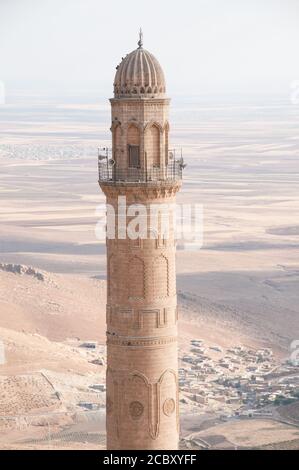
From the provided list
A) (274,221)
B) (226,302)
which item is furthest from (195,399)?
(274,221)

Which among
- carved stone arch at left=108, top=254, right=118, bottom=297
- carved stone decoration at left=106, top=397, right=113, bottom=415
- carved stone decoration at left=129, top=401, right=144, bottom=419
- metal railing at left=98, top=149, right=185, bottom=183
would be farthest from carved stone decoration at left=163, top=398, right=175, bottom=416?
metal railing at left=98, top=149, right=185, bottom=183

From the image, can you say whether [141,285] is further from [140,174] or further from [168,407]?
[168,407]

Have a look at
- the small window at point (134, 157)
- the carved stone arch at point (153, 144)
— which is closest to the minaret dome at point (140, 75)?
the carved stone arch at point (153, 144)

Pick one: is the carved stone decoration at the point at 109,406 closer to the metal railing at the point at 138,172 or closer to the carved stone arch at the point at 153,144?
the metal railing at the point at 138,172

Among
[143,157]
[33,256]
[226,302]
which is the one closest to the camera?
[143,157]

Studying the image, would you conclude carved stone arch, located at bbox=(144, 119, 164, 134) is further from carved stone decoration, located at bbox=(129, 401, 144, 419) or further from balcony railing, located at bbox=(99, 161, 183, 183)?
carved stone decoration, located at bbox=(129, 401, 144, 419)

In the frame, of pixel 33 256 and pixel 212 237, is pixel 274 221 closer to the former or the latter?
pixel 212 237
